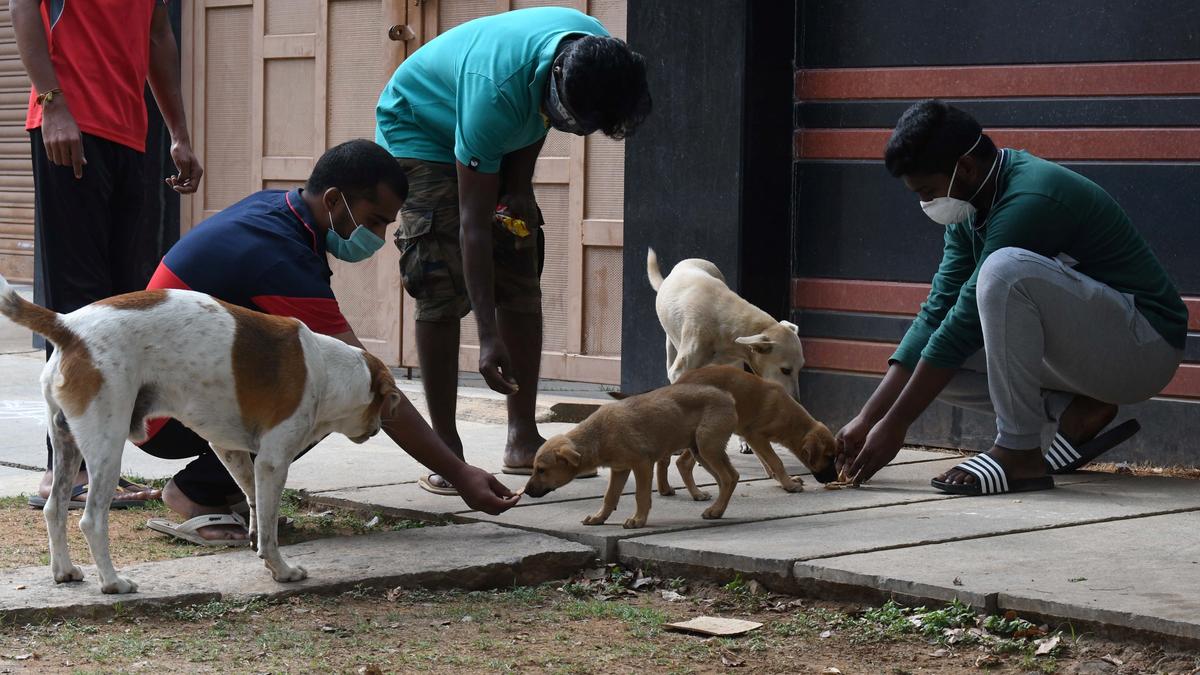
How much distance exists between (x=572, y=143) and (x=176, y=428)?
3.77m

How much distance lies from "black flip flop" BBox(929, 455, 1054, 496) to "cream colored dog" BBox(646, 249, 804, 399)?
42.3 inches

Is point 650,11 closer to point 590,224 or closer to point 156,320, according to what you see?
point 590,224

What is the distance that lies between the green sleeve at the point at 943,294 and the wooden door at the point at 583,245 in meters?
2.44

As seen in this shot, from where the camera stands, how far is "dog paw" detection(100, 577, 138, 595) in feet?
11.9

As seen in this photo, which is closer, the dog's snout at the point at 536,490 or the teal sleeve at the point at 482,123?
the dog's snout at the point at 536,490

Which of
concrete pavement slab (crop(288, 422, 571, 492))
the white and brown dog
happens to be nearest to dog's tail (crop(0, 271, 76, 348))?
the white and brown dog

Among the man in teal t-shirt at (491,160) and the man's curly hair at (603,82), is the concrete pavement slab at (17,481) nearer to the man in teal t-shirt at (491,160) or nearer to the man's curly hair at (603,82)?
the man in teal t-shirt at (491,160)

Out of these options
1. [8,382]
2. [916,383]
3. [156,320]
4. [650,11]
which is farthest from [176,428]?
[8,382]

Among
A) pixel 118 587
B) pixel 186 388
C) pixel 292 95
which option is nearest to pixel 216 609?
pixel 118 587

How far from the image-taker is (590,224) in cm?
775

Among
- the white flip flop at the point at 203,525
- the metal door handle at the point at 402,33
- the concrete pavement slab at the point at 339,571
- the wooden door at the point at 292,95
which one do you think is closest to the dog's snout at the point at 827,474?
the concrete pavement slab at the point at 339,571

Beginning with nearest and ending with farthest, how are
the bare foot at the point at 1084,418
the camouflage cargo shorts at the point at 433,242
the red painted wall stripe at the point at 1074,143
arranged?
the camouflage cargo shorts at the point at 433,242 < the bare foot at the point at 1084,418 < the red painted wall stripe at the point at 1074,143

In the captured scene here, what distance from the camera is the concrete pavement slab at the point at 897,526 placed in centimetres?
408

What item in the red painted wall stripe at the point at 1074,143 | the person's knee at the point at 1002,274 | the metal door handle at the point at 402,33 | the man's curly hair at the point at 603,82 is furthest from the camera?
the metal door handle at the point at 402,33
